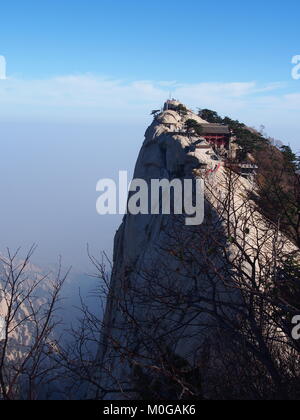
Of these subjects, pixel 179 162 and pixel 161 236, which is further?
pixel 179 162

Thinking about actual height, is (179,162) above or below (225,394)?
above

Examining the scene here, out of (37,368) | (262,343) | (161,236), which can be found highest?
(161,236)

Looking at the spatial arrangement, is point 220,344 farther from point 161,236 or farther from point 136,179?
point 136,179

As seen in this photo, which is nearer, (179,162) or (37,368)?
(37,368)

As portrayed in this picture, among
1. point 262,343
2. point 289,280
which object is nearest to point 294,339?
point 262,343
